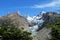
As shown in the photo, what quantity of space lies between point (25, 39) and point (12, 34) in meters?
1.55

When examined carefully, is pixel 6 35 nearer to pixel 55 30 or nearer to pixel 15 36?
pixel 15 36

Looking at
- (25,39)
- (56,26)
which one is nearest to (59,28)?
(56,26)

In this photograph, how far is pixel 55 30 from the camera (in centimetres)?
1894

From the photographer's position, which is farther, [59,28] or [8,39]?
[8,39]

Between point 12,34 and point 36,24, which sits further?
point 36,24

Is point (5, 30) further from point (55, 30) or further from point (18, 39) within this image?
point (55, 30)

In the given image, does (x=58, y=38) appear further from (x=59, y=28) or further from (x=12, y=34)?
(x=12, y=34)

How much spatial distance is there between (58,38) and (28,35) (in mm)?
4533

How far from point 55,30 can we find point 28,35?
4439 millimetres

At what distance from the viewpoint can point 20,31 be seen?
2264 cm

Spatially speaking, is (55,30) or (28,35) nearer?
(55,30)

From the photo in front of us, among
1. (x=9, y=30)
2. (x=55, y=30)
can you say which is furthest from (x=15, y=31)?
(x=55, y=30)

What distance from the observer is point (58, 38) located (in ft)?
62.1

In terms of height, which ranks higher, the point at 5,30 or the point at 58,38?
the point at 5,30
